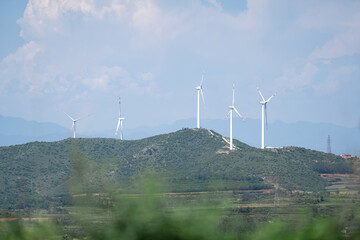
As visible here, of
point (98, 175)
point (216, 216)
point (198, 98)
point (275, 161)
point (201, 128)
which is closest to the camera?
point (216, 216)

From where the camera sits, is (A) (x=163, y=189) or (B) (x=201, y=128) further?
(B) (x=201, y=128)

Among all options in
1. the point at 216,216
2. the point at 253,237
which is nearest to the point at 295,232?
the point at 253,237

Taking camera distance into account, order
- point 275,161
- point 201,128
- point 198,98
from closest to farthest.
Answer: point 275,161 → point 198,98 → point 201,128

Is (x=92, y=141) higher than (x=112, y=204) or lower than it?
higher

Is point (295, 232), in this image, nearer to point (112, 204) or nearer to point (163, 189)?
point (163, 189)

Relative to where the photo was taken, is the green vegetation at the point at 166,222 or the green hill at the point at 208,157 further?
the green hill at the point at 208,157

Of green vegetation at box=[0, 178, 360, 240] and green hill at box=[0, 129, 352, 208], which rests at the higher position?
green hill at box=[0, 129, 352, 208]

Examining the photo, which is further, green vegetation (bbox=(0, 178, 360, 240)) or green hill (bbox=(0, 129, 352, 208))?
green hill (bbox=(0, 129, 352, 208))

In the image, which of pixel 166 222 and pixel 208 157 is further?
pixel 208 157

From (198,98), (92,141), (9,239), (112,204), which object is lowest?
(9,239)

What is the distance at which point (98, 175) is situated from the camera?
3.06 meters

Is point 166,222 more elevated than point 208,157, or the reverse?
point 208,157

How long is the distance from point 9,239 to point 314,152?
10314cm

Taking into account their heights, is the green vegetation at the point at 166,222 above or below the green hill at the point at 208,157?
below
